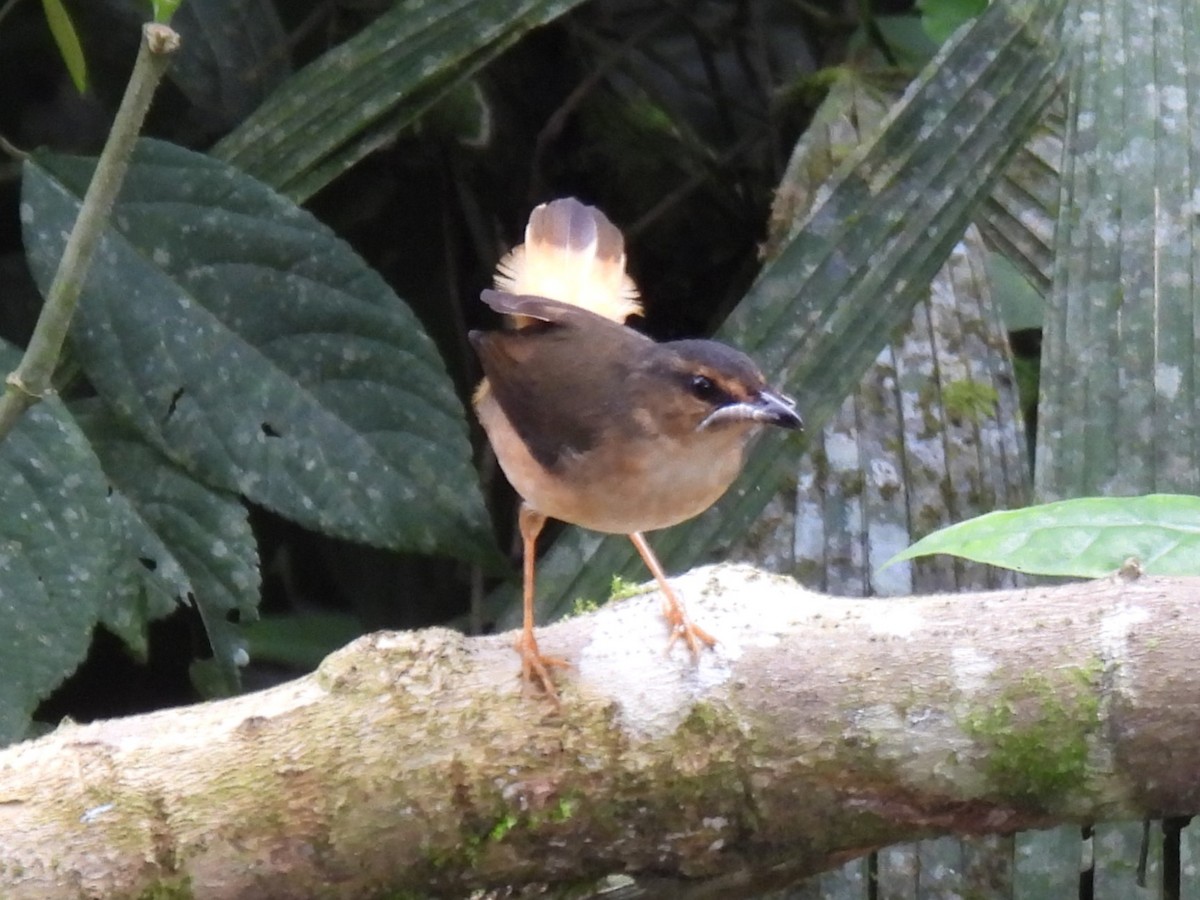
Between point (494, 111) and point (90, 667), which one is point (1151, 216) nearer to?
point (494, 111)

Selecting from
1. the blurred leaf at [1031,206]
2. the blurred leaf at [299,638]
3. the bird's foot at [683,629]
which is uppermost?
the blurred leaf at [1031,206]

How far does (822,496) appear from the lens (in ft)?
7.11

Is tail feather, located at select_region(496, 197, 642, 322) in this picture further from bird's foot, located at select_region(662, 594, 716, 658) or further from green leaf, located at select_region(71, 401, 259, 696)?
bird's foot, located at select_region(662, 594, 716, 658)

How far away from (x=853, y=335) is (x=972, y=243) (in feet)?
1.57

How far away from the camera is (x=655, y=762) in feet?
4.65

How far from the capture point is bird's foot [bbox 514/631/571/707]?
1472mm

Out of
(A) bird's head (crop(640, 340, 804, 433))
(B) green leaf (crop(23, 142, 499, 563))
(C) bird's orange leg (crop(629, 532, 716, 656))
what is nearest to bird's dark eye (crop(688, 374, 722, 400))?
(A) bird's head (crop(640, 340, 804, 433))

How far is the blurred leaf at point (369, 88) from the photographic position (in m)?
2.19

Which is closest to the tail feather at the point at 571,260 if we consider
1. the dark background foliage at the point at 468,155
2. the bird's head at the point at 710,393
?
the bird's head at the point at 710,393

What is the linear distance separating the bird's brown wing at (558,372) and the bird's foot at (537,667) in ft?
0.90

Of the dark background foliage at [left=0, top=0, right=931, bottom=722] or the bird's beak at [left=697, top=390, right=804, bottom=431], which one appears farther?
the dark background foliage at [left=0, top=0, right=931, bottom=722]

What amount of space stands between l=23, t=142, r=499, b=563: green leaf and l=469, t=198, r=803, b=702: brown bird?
0.17 meters

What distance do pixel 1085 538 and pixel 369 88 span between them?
1474 millimetres

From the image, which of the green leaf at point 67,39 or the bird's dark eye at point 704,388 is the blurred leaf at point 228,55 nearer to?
the green leaf at point 67,39
